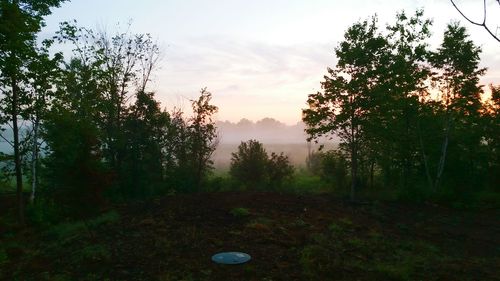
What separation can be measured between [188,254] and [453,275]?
6838 mm

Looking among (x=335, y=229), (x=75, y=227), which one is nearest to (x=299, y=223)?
(x=335, y=229)

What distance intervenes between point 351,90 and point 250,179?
9.50 m

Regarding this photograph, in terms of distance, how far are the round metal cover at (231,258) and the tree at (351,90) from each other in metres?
14.3

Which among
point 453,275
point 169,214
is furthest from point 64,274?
point 453,275

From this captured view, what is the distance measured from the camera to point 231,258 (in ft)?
32.2

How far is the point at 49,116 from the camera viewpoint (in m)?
15.7

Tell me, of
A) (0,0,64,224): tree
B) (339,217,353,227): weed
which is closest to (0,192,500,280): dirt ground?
(339,217,353,227): weed

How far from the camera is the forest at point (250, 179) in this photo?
10359 millimetres

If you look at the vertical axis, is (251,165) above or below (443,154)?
below

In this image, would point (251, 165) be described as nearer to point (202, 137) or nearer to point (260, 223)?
point (202, 137)

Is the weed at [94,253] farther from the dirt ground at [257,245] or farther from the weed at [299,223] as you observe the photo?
the weed at [299,223]

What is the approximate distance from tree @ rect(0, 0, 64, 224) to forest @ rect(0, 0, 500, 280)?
2.0 inches

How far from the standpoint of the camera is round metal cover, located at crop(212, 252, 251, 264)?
9.66 meters

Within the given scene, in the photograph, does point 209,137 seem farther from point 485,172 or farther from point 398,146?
point 485,172
